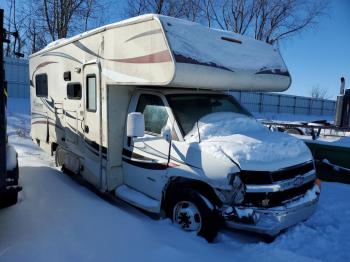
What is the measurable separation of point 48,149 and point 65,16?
38.4 ft

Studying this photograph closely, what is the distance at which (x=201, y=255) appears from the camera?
406cm

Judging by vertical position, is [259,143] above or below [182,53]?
below

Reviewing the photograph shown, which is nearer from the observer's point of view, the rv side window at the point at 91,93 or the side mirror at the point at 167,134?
the side mirror at the point at 167,134

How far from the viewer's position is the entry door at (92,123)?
607 centimetres

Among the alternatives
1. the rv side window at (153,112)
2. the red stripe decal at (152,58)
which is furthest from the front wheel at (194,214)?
the red stripe decal at (152,58)

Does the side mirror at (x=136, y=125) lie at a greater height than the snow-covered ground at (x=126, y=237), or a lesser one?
greater

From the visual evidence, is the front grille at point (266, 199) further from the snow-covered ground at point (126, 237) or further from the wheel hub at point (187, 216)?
the wheel hub at point (187, 216)

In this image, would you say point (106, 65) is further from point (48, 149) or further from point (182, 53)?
point (48, 149)

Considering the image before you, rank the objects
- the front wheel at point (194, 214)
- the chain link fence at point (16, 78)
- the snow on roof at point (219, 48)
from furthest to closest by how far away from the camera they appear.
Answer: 1. the chain link fence at point (16, 78)
2. the snow on roof at point (219, 48)
3. the front wheel at point (194, 214)

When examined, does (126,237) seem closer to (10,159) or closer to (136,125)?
(136,125)

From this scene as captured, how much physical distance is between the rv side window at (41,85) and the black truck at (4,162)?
11.5 ft

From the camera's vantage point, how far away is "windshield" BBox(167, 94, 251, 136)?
16.7 feet

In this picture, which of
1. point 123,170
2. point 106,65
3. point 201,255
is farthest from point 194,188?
point 106,65

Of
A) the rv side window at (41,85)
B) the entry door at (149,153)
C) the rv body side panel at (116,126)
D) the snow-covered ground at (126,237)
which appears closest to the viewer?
the snow-covered ground at (126,237)
